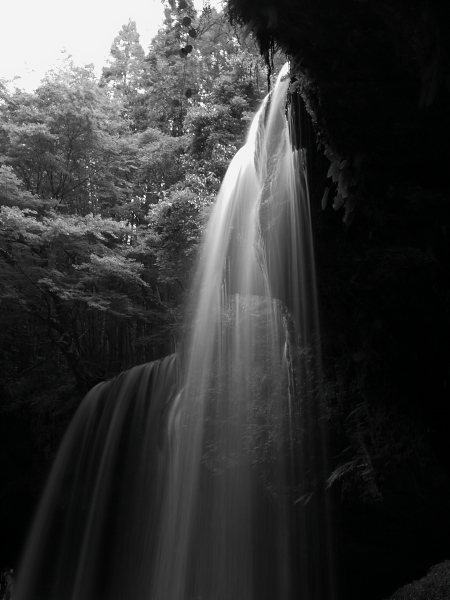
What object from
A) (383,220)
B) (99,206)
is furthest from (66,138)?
(383,220)

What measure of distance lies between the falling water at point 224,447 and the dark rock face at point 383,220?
62 cm

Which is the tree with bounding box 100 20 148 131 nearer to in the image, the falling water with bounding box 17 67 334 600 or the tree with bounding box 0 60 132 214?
the tree with bounding box 0 60 132 214

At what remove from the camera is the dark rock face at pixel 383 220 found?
127 inches

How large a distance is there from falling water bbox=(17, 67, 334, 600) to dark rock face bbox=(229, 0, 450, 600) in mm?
619

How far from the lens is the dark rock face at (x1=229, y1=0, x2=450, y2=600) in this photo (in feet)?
10.6

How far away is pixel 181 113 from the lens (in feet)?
63.7

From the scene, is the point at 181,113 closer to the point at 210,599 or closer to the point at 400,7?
the point at 210,599

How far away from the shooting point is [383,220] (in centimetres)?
407

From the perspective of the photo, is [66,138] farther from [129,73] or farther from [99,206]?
[129,73]

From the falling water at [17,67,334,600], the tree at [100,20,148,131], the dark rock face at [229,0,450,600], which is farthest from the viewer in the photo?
the tree at [100,20,148,131]

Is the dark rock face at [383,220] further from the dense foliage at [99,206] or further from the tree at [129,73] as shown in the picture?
the tree at [129,73]

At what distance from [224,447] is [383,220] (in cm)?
580

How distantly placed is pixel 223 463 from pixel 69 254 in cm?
762

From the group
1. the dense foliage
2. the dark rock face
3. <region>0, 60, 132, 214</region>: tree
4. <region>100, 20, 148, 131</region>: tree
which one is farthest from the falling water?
<region>100, 20, 148, 131</region>: tree
